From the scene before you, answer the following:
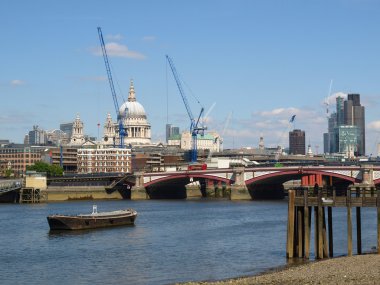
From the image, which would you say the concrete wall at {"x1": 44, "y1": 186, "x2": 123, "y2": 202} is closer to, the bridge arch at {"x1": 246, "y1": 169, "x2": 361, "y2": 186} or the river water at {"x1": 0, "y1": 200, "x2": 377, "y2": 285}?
the bridge arch at {"x1": 246, "y1": 169, "x2": 361, "y2": 186}

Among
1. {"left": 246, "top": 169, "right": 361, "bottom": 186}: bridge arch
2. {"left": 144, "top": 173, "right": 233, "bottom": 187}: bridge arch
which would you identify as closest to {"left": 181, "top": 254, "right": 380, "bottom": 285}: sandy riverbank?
{"left": 246, "top": 169, "right": 361, "bottom": 186}: bridge arch

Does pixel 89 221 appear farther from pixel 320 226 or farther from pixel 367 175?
pixel 367 175

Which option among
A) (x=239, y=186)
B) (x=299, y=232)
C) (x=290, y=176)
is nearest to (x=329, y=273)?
(x=299, y=232)

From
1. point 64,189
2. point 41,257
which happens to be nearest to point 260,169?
point 64,189

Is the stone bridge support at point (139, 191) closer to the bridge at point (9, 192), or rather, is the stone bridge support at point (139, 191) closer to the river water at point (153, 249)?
the bridge at point (9, 192)

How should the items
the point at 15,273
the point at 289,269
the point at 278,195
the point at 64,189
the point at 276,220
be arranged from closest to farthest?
the point at 289,269 → the point at 15,273 → the point at 276,220 → the point at 64,189 → the point at 278,195

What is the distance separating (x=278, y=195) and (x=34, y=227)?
76.3 meters

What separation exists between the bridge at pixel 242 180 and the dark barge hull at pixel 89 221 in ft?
173

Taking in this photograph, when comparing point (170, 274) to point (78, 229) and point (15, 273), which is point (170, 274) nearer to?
point (15, 273)

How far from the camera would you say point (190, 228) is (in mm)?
76562

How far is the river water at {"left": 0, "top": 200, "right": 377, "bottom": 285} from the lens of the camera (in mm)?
47500

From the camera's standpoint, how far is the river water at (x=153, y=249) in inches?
1870

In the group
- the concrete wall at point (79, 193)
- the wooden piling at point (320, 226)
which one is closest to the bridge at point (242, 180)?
the concrete wall at point (79, 193)

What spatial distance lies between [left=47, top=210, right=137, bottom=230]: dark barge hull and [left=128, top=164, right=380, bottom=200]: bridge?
52.8 meters
